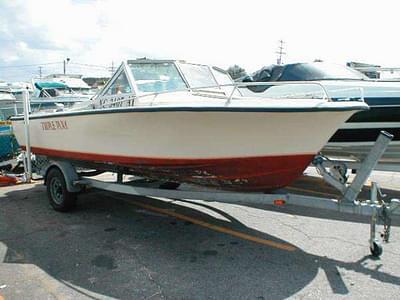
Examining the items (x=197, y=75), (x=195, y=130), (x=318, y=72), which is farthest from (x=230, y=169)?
(x=318, y=72)

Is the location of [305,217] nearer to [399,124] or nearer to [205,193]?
[205,193]

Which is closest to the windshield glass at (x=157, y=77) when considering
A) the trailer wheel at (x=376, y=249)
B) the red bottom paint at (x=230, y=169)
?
the red bottom paint at (x=230, y=169)

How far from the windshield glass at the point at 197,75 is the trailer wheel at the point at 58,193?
2.34 m

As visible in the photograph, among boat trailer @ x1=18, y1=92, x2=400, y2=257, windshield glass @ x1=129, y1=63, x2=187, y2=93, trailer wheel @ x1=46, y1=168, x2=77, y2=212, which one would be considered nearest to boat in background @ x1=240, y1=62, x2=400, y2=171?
boat trailer @ x1=18, y1=92, x2=400, y2=257

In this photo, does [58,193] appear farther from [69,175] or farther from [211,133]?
[211,133]

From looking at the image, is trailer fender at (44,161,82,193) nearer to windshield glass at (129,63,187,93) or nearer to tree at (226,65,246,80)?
windshield glass at (129,63,187,93)

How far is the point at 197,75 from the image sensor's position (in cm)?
608

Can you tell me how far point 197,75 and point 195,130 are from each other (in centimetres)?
187

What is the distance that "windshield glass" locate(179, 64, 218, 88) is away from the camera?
5855mm

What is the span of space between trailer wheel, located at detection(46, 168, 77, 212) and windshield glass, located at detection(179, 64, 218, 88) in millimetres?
2338

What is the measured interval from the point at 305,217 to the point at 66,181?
136 inches

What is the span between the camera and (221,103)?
4.30 meters

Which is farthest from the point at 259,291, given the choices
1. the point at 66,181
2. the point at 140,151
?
the point at 66,181

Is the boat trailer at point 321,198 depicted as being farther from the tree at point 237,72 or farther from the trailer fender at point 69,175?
the tree at point 237,72
